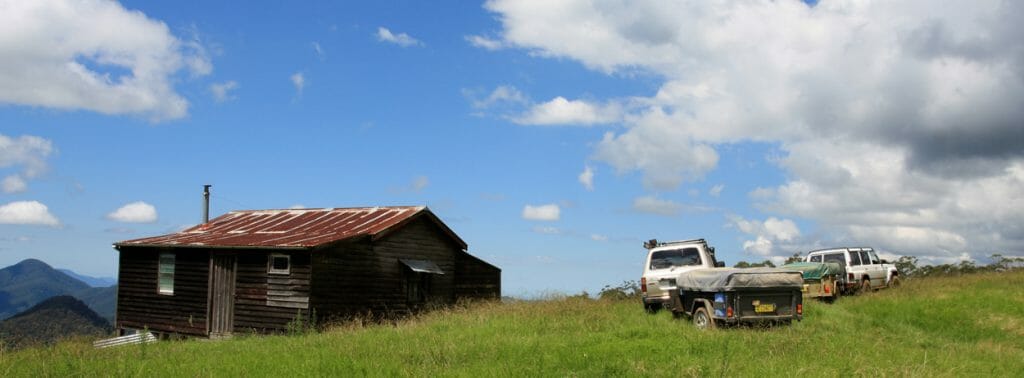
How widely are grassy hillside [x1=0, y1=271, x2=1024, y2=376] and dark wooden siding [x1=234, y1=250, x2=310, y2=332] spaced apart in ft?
19.4

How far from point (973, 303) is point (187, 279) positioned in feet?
85.5

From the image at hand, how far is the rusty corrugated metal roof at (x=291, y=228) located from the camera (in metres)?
25.3

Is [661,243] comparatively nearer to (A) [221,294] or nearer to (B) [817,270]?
(B) [817,270]

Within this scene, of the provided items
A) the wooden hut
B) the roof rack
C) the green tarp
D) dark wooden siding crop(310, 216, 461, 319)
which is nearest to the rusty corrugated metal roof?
the wooden hut

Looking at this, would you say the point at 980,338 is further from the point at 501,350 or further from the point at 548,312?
the point at 501,350

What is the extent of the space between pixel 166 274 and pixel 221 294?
11.0 ft

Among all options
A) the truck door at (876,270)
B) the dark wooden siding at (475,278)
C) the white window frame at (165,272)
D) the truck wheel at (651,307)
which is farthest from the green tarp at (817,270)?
the white window frame at (165,272)

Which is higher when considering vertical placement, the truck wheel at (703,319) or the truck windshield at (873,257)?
the truck windshield at (873,257)

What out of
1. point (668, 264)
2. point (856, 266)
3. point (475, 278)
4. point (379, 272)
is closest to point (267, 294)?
point (379, 272)

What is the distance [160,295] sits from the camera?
27.8 meters

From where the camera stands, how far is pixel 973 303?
23812 millimetres

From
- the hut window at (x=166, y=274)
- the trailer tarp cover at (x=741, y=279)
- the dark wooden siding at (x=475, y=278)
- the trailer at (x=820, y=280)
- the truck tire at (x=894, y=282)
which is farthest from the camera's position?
the dark wooden siding at (x=475, y=278)

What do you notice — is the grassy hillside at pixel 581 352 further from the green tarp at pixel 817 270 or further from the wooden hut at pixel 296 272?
the wooden hut at pixel 296 272

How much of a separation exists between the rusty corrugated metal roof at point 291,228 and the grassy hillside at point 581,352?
662 centimetres
